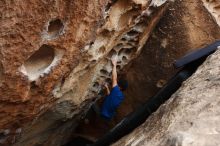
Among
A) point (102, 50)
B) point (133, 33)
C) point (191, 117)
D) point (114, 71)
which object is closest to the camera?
point (191, 117)

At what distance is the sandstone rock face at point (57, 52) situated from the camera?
2020 mm

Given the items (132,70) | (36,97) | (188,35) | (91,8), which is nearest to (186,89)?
(91,8)

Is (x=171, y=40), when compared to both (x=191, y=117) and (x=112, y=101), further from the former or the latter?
(x=191, y=117)

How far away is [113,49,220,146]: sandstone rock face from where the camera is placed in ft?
5.19

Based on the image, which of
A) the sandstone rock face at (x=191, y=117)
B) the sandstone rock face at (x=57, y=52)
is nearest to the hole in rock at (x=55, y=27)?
the sandstone rock face at (x=57, y=52)

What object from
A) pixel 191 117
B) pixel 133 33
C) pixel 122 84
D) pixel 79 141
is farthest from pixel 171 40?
pixel 191 117

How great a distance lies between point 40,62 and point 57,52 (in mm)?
104

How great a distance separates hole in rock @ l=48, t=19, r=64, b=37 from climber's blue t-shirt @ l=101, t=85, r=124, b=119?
0.89m

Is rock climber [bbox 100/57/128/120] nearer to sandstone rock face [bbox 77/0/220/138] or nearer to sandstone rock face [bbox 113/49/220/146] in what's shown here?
sandstone rock face [bbox 77/0/220/138]

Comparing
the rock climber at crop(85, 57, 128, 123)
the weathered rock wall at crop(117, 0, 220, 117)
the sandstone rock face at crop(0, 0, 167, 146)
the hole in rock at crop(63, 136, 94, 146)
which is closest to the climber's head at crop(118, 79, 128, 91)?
the rock climber at crop(85, 57, 128, 123)

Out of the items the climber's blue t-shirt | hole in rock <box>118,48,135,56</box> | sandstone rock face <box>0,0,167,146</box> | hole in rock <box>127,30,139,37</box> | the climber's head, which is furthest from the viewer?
the climber's head

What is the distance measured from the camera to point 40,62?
2246 mm

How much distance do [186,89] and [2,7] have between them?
0.95m

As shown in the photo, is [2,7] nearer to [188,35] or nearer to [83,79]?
[83,79]
